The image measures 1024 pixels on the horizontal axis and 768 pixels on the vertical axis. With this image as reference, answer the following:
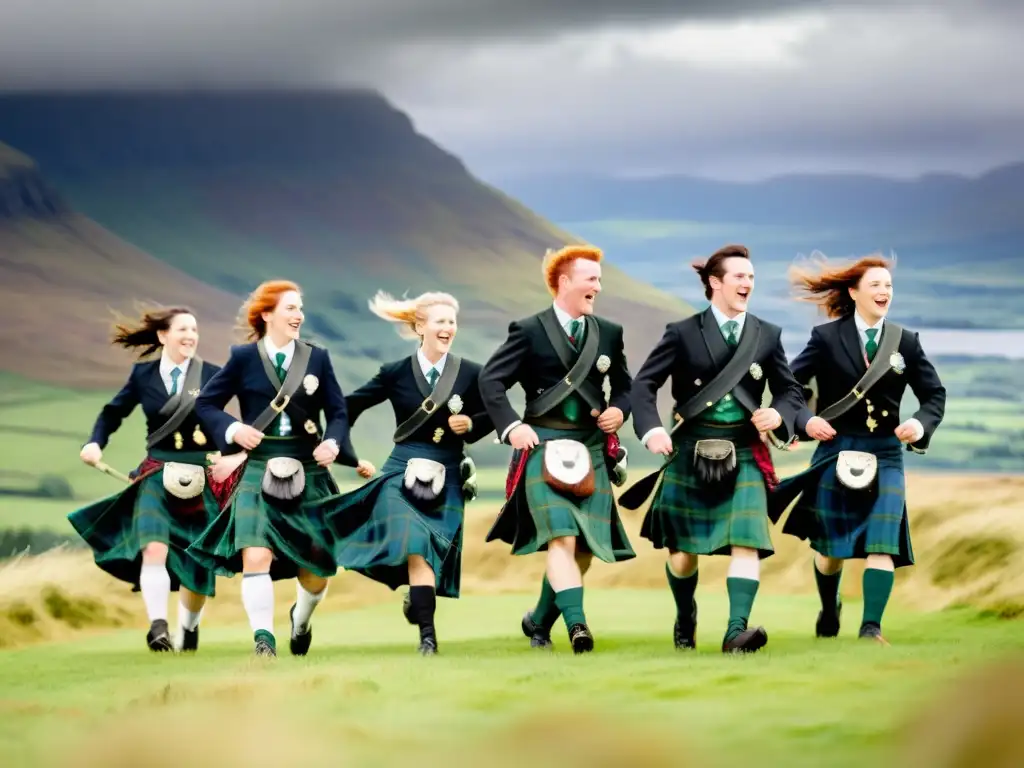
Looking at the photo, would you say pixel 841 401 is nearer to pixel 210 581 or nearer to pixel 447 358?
pixel 447 358

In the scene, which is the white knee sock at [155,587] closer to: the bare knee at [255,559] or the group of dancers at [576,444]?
the group of dancers at [576,444]

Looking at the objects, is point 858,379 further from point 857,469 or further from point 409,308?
point 409,308

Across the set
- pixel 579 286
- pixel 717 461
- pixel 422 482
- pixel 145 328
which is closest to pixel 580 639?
pixel 717 461

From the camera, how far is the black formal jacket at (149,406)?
36.5 feet

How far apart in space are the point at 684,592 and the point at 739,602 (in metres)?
0.69

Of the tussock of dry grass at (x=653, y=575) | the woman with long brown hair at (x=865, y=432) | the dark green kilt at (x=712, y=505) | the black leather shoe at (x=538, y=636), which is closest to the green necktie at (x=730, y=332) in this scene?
the dark green kilt at (x=712, y=505)

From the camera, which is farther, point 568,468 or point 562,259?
point 562,259

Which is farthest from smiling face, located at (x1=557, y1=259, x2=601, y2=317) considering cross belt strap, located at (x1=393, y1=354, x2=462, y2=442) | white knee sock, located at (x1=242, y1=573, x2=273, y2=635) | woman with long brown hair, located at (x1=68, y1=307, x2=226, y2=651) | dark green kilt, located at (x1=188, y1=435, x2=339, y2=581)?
woman with long brown hair, located at (x1=68, y1=307, x2=226, y2=651)

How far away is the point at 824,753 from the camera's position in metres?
6.36

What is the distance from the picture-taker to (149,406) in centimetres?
1123

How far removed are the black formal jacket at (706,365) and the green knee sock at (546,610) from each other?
A: 1207 millimetres

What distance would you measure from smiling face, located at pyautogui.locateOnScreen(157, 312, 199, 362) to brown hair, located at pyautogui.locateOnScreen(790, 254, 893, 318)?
3440 millimetres

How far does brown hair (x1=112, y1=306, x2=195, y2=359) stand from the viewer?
37.4 ft

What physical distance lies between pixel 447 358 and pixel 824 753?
4458mm
